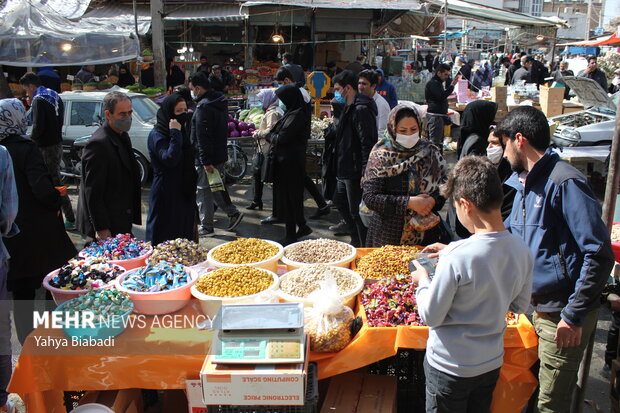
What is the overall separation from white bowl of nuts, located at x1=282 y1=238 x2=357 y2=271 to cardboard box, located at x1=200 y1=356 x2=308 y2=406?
1.04m

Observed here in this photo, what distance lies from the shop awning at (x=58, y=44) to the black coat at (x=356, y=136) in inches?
371

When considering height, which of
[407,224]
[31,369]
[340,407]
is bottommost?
[340,407]

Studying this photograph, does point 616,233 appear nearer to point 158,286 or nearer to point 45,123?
point 158,286

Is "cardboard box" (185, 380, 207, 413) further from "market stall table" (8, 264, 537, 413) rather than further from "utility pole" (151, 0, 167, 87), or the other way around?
"utility pole" (151, 0, 167, 87)

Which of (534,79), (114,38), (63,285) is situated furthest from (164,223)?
(534,79)

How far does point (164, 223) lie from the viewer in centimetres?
443

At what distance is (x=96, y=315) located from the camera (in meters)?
2.73

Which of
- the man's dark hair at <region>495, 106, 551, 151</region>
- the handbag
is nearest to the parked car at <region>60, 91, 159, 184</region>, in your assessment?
the handbag

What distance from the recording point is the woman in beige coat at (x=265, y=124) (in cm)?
639

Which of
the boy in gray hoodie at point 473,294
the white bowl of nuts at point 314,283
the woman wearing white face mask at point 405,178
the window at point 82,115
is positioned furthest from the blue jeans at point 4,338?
the window at point 82,115

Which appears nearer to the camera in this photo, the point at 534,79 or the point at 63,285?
the point at 63,285

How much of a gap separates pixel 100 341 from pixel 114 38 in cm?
1212

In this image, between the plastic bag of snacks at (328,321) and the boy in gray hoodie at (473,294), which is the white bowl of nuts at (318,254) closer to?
the plastic bag of snacks at (328,321)

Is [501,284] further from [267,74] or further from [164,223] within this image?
[267,74]
